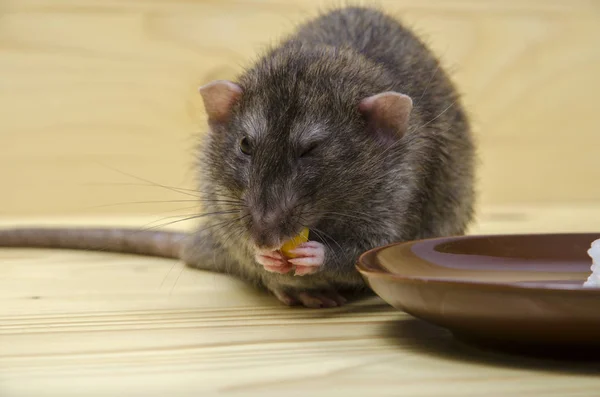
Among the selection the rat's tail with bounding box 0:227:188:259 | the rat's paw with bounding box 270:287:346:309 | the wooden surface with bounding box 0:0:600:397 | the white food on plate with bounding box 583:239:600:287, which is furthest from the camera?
the wooden surface with bounding box 0:0:600:397

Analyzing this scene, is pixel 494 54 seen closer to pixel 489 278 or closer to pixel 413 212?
pixel 413 212

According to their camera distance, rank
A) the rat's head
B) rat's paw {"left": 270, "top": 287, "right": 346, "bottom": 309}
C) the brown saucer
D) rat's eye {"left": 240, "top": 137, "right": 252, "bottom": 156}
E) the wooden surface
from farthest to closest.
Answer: the wooden surface < rat's paw {"left": 270, "top": 287, "right": 346, "bottom": 309} < rat's eye {"left": 240, "top": 137, "right": 252, "bottom": 156} < the rat's head < the brown saucer

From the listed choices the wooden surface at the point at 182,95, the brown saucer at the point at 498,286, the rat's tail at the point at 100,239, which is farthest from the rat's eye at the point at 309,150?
the wooden surface at the point at 182,95

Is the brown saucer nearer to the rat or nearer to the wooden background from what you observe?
the rat

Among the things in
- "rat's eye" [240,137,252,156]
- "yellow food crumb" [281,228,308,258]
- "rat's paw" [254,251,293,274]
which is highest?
"rat's eye" [240,137,252,156]

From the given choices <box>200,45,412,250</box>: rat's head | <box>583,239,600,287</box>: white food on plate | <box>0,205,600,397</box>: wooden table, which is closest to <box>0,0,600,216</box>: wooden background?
<box>0,205,600,397</box>: wooden table

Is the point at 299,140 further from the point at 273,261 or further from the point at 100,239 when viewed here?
the point at 100,239
